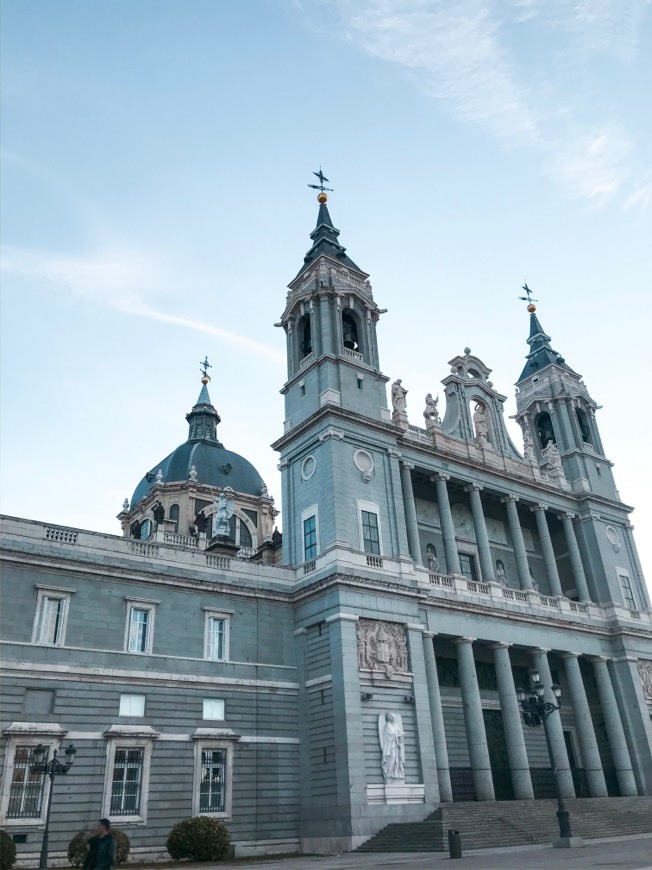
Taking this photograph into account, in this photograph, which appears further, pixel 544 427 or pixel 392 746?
pixel 544 427

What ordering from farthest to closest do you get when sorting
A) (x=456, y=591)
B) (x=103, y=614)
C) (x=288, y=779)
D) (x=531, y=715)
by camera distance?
1. (x=456, y=591)
2. (x=288, y=779)
3. (x=103, y=614)
4. (x=531, y=715)

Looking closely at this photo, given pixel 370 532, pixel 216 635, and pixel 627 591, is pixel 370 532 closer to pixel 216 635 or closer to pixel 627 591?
pixel 216 635

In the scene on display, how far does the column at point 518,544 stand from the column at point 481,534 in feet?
5.38

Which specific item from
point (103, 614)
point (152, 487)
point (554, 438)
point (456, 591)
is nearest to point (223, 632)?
point (103, 614)

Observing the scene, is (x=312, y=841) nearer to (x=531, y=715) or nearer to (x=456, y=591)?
(x=531, y=715)

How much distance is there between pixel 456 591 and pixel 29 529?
1997cm

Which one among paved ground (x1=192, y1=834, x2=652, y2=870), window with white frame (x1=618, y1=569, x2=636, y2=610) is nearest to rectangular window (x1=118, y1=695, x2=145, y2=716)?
paved ground (x1=192, y1=834, x2=652, y2=870)

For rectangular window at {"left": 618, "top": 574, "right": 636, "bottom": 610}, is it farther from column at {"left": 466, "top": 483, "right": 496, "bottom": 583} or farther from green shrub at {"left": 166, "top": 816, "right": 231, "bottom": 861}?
green shrub at {"left": 166, "top": 816, "right": 231, "bottom": 861}

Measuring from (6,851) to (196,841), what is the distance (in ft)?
20.0

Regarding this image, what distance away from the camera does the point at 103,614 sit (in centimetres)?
2947

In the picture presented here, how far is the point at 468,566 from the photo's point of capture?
140 feet

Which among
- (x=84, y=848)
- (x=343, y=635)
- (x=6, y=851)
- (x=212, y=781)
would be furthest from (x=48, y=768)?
(x=343, y=635)

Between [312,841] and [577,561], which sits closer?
[312,841]

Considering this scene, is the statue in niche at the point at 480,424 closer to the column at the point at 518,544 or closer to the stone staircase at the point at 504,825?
the column at the point at 518,544
